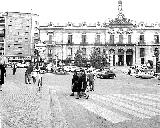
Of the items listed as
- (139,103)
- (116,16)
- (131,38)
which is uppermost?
(116,16)

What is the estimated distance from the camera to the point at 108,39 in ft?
223

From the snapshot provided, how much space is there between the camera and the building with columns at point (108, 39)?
67688mm

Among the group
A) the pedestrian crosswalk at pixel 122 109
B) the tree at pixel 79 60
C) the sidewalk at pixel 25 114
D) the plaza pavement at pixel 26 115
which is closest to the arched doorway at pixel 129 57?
the tree at pixel 79 60

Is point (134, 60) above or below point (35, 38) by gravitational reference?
below

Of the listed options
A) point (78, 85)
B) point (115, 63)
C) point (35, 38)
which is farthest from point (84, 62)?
point (78, 85)

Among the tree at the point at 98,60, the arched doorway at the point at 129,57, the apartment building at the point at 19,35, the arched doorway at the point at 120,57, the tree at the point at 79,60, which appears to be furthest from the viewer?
the apartment building at the point at 19,35

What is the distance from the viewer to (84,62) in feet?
214

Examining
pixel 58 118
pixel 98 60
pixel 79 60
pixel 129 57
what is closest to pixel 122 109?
pixel 58 118

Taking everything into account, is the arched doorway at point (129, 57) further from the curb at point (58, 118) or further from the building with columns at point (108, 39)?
the curb at point (58, 118)

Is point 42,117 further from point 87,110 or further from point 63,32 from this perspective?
point 63,32

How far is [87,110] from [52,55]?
56.8m

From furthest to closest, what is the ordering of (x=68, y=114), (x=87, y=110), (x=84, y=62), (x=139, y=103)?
(x=84, y=62)
(x=139, y=103)
(x=87, y=110)
(x=68, y=114)

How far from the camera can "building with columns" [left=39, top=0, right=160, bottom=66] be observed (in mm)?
67688

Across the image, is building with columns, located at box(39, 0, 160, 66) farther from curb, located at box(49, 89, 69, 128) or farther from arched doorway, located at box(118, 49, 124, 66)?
curb, located at box(49, 89, 69, 128)
